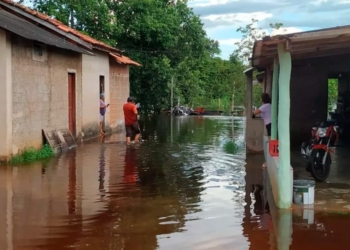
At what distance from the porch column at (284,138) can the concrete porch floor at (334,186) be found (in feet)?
1.04

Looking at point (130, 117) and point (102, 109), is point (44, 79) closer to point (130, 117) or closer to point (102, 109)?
point (130, 117)

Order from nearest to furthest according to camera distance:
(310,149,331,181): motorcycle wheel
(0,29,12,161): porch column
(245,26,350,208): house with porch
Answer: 1. (310,149,331,181): motorcycle wheel
2. (245,26,350,208): house with porch
3. (0,29,12,161): porch column

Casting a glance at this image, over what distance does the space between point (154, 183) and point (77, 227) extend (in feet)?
10.9

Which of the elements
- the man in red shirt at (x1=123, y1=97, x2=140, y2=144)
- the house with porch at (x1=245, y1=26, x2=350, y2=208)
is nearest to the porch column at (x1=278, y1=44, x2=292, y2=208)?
the house with porch at (x1=245, y1=26, x2=350, y2=208)

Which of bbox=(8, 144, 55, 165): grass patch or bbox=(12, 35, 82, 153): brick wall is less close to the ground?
bbox=(12, 35, 82, 153): brick wall

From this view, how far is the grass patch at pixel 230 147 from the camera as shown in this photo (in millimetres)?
15334

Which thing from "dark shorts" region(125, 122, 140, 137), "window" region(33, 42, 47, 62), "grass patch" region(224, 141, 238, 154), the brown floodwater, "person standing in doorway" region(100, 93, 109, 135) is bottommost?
the brown floodwater

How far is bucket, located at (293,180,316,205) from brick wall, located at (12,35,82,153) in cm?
741

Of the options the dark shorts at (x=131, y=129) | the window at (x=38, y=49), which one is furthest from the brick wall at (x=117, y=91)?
the window at (x=38, y=49)

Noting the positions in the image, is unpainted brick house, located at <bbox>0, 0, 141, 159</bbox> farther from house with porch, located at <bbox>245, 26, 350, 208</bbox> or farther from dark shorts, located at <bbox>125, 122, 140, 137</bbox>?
house with porch, located at <bbox>245, 26, 350, 208</bbox>

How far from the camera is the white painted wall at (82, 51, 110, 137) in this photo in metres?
19.2

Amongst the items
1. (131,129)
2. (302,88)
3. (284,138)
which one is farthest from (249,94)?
(284,138)

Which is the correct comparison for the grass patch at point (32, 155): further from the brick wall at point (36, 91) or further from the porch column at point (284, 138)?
the porch column at point (284, 138)

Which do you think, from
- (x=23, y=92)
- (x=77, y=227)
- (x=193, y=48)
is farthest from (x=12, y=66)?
(x=193, y=48)
